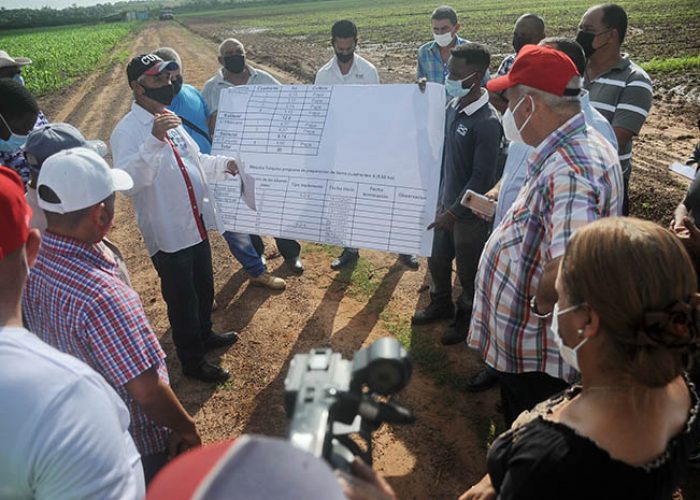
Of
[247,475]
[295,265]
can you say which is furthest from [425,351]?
[247,475]

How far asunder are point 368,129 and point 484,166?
92 cm

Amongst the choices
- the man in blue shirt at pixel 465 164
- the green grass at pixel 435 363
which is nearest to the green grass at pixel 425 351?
the green grass at pixel 435 363

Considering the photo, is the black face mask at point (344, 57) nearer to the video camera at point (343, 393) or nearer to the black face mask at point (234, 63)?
the black face mask at point (234, 63)

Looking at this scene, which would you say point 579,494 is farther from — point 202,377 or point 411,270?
point 411,270

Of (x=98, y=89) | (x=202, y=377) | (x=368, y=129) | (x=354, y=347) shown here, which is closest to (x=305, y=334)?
(x=354, y=347)

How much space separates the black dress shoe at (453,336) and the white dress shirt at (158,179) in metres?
2.16

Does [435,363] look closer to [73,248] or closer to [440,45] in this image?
[73,248]

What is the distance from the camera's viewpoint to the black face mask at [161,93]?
3.26 m

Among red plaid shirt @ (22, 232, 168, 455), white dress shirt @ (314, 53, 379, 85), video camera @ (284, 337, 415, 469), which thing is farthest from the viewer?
white dress shirt @ (314, 53, 379, 85)

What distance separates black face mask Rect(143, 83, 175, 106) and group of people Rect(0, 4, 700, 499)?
0.02 m

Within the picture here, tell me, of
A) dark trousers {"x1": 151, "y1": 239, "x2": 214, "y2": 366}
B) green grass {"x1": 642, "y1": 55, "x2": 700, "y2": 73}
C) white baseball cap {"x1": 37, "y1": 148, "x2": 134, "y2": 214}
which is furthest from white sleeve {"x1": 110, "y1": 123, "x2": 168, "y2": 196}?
green grass {"x1": 642, "y1": 55, "x2": 700, "y2": 73}

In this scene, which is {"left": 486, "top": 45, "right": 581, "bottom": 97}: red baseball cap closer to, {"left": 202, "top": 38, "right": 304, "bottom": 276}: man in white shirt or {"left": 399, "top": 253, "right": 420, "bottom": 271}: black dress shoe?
{"left": 202, "top": 38, "right": 304, "bottom": 276}: man in white shirt

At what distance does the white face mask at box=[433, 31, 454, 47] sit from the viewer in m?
5.29

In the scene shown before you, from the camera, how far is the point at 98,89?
59.4 feet
